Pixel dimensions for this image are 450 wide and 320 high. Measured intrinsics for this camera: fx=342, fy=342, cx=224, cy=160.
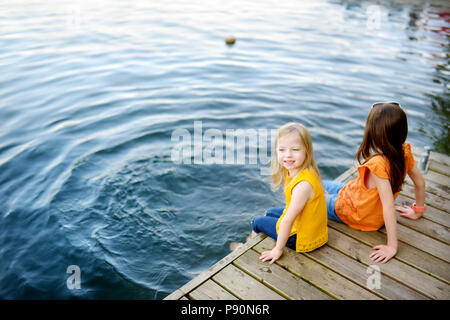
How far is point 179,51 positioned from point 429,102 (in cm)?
768

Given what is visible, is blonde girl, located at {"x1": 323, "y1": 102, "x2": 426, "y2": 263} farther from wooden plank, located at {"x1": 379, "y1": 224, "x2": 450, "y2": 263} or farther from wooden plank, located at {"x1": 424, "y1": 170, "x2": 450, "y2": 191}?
wooden plank, located at {"x1": 424, "y1": 170, "x2": 450, "y2": 191}

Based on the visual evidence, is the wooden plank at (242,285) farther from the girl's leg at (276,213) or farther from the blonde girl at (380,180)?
the blonde girl at (380,180)

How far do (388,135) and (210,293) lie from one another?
198 cm

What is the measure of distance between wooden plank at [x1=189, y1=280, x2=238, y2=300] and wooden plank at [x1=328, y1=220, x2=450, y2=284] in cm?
142

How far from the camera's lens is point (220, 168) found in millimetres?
5887

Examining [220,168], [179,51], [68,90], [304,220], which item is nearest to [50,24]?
[179,51]

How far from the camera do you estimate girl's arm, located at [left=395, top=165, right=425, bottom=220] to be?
A: 3.38 m

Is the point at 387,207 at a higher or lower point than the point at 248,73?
higher

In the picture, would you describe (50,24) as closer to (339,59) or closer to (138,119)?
(138,119)

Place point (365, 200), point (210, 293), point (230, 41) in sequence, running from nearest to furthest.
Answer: point (210, 293) → point (365, 200) → point (230, 41)

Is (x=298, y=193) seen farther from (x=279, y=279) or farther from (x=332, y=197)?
(x=332, y=197)

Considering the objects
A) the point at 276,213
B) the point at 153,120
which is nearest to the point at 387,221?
the point at 276,213

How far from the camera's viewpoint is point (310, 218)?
9.82ft

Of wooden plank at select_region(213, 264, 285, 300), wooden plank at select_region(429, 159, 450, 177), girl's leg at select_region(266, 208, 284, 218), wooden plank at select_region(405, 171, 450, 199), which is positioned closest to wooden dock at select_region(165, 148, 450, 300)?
wooden plank at select_region(213, 264, 285, 300)
